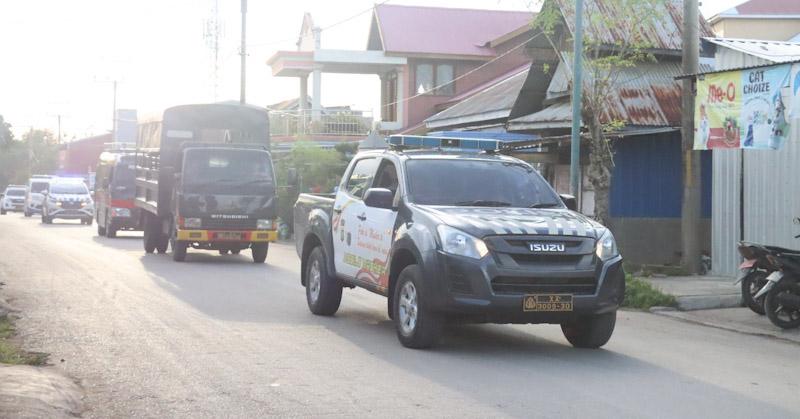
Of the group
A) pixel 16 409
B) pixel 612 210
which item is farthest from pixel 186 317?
pixel 612 210

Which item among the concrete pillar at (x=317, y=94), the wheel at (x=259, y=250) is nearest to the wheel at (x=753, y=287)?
the wheel at (x=259, y=250)

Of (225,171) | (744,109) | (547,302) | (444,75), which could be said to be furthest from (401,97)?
(547,302)

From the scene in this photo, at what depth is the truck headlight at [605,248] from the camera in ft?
31.6

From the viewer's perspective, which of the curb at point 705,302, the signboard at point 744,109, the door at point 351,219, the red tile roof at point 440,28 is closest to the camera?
the door at point 351,219

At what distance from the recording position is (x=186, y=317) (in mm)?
12125

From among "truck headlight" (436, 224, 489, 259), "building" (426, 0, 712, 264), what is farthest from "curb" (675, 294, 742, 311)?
"truck headlight" (436, 224, 489, 259)

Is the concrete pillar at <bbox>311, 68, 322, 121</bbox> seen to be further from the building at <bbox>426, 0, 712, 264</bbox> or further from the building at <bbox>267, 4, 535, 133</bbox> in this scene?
the building at <bbox>426, 0, 712, 264</bbox>

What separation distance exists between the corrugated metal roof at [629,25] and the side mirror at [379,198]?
9.65 metres

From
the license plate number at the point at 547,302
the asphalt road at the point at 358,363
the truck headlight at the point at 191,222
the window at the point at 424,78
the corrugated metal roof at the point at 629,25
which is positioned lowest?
the asphalt road at the point at 358,363

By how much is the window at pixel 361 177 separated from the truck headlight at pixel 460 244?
7.77ft

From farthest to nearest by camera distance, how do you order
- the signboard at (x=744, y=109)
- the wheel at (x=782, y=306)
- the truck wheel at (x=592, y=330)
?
the signboard at (x=744, y=109) < the wheel at (x=782, y=306) < the truck wheel at (x=592, y=330)

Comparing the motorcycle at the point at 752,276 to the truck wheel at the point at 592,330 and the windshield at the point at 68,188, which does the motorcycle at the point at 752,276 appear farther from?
the windshield at the point at 68,188

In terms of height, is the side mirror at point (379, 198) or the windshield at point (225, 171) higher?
the windshield at point (225, 171)

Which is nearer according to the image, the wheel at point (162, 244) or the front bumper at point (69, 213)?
the wheel at point (162, 244)
